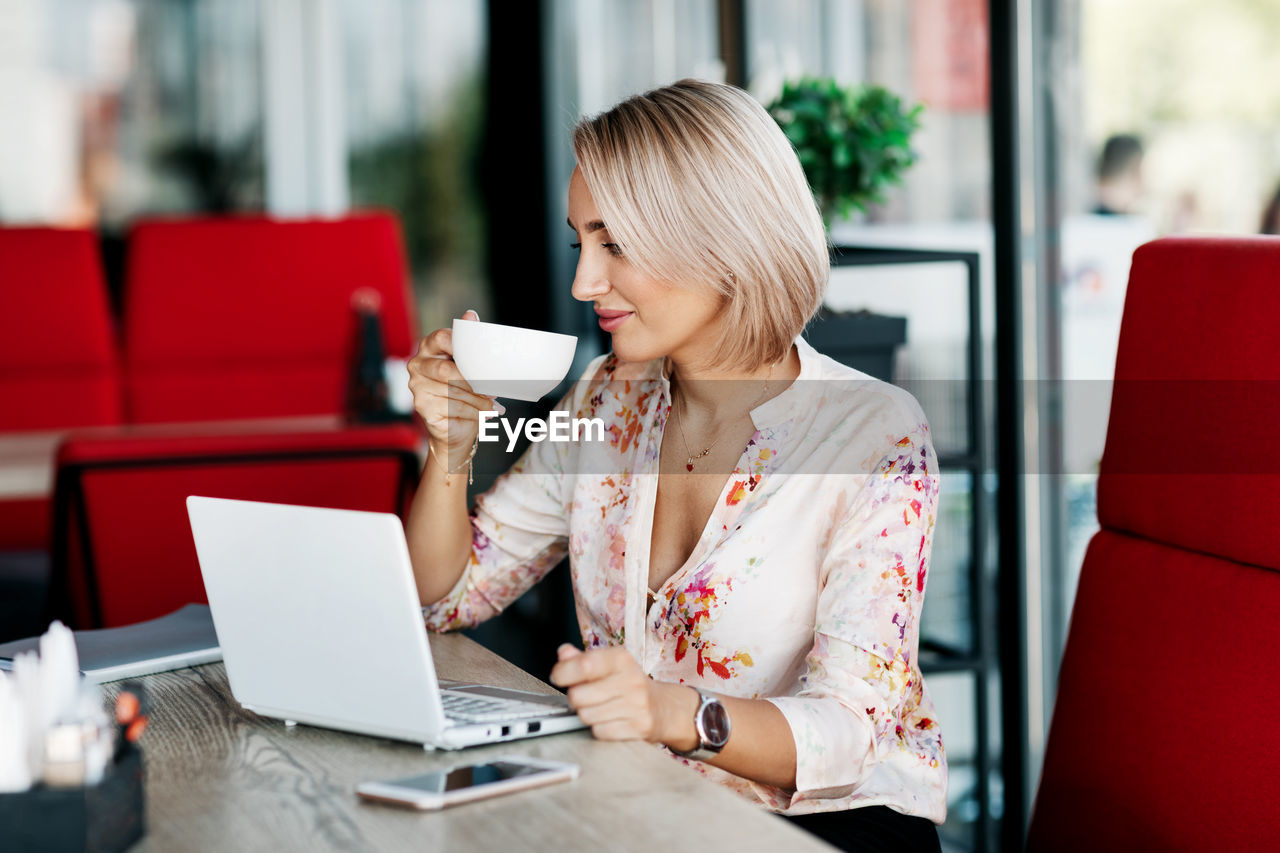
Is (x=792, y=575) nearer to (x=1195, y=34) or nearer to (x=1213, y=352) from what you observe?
(x=1213, y=352)

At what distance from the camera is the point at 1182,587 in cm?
127

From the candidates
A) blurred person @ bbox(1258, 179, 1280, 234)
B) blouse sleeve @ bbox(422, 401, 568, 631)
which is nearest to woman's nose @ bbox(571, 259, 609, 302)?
blouse sleeve @ bbox(422, 401, 568, 631)

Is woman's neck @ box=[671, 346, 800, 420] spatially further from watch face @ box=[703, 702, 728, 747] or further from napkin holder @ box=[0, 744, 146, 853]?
napkin holder @ box=[0, 744, 146, 853]

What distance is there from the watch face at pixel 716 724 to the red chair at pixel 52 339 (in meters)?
2.78

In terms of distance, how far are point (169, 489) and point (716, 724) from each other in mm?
1220

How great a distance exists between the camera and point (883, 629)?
3.86 feet

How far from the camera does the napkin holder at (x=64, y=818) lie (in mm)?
782

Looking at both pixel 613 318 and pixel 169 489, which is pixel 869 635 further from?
pixel 169 489

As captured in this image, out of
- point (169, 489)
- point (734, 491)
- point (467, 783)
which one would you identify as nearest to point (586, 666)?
point (467, 783)

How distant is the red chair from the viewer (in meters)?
3.41

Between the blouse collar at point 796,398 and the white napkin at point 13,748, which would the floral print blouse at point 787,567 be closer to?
the blouse collar at point 796,398

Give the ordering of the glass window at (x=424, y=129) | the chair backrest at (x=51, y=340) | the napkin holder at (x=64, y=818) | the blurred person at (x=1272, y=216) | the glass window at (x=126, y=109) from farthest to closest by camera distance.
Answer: the glass window at (x=424, y=129) < the glass window at (x=126, y=109) < the chair backrest at (x=51, y=340) < the blurred person at (x=1272, y=216) < the napkin holder at (x=64, y=818)

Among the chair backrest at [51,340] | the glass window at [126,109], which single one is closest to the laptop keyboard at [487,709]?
the chair backrest at [51,340]

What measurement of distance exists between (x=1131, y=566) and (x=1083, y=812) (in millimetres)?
243
